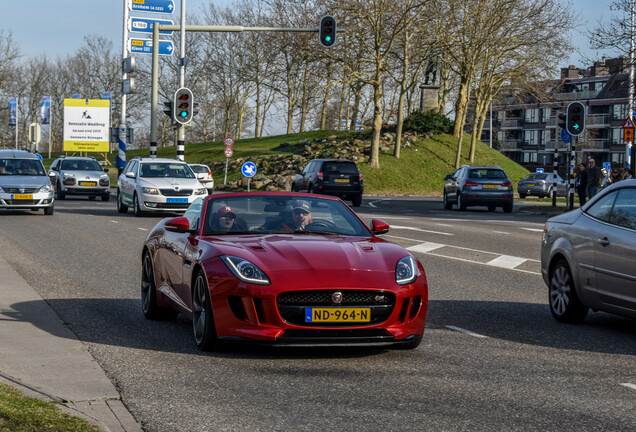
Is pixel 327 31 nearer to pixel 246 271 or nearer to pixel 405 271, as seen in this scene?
pixel 405 271

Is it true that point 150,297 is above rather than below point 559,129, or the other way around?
below

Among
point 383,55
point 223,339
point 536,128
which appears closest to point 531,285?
point 223,339

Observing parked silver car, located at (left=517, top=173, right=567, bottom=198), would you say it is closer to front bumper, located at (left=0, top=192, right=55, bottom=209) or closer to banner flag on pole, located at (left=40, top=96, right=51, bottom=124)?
front bumper, located at (left=0, top=192, right=55, bottom=209)

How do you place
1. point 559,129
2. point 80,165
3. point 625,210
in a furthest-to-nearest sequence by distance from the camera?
1. point 559,129
2. point 80,165
3. point 625,210

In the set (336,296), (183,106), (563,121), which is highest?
(183,106)

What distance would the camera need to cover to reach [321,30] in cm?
3048

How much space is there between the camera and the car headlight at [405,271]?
7461 millimetres

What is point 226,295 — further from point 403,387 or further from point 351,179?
point 351,179

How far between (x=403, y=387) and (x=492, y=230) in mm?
18174

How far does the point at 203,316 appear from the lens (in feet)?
25.0

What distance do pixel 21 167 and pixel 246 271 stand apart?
70.9ft

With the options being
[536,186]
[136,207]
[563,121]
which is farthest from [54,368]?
[536,186]

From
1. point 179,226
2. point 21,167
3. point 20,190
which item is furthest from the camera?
point 21,167

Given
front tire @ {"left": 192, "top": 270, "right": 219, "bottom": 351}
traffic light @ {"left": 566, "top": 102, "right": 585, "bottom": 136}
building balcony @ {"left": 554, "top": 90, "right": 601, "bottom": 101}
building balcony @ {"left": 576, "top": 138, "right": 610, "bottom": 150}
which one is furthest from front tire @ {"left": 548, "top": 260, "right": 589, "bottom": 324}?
building balcony @ {"left": 554, "top": 90, "right": 601, "bottom": 101}
